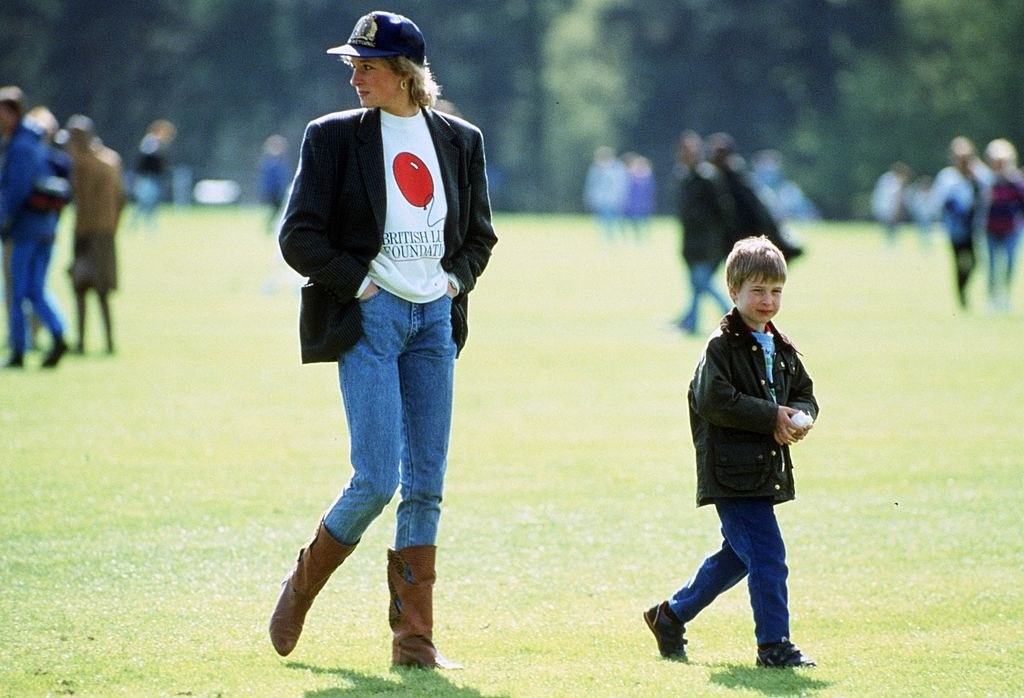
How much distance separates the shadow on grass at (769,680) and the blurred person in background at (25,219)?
10.2 m

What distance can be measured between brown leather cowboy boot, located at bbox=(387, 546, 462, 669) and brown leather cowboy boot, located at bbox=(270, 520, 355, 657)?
0.19m

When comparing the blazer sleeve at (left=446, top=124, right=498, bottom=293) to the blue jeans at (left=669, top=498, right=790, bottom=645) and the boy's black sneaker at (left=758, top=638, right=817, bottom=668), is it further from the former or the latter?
the boy's black sneaker at (left=758, top=638, right=817, bottom=668)

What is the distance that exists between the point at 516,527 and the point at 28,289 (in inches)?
311

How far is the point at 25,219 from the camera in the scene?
1480 centimetres

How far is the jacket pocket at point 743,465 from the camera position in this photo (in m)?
5.80

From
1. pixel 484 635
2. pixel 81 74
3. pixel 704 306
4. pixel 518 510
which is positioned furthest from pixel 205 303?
pixel 81 74

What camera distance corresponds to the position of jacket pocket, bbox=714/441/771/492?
580 cm

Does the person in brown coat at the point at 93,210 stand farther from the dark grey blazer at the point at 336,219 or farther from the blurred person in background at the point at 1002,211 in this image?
the blurred person in background at the point at 1002,211

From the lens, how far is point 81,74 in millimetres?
76625

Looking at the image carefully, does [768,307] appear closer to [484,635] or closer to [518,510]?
[484,635]

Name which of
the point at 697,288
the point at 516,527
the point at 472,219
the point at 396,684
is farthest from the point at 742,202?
the point at 396,684

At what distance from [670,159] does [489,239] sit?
8062 centimetres

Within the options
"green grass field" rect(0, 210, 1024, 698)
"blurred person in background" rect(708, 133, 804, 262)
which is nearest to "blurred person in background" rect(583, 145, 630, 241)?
"blurred person in background" rect(708, 133, 804, 262)

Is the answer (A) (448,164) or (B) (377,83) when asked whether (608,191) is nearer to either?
(A) (448,164)
